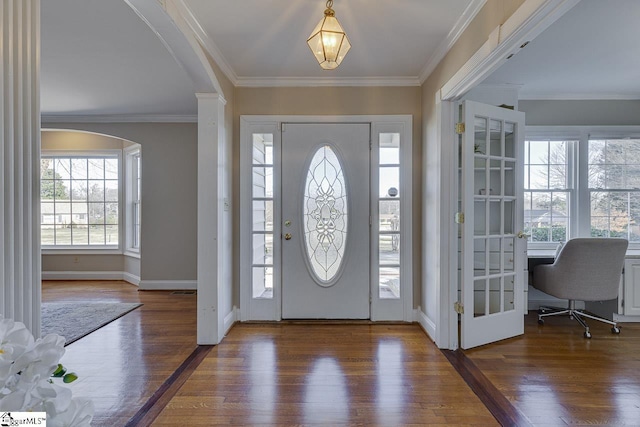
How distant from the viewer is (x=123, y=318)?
3777mm

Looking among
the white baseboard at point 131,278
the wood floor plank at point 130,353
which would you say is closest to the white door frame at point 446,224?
the wood floor plank at point 130,353

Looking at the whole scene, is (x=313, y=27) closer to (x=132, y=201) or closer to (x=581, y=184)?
(x=581, y=184)

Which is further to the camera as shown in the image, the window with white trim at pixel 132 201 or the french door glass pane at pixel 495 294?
the window with white trim at pixel 132 201

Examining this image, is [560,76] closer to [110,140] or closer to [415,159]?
[415,159]

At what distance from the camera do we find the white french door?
2.88 m

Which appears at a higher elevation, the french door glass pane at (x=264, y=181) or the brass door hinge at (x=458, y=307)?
the french door glass pane at (x=264, y=181)

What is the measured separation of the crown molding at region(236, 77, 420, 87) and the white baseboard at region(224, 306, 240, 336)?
7.49ft

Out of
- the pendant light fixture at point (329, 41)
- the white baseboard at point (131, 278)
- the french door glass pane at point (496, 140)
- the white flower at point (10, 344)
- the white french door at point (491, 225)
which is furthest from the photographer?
the white baseboard at point (131, 278)

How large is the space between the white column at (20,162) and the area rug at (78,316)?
2.53 metres

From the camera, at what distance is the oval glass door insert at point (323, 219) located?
141 inches

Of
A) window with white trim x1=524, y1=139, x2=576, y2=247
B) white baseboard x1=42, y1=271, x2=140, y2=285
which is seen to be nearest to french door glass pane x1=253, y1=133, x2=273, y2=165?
window with white trim x1=524, y1=139, x2=576, y2=247

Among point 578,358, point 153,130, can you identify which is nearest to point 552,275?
point 578,358

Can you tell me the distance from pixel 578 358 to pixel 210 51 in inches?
151

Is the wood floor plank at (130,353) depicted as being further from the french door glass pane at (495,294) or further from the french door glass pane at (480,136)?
the french door glass pane at (480,136)
